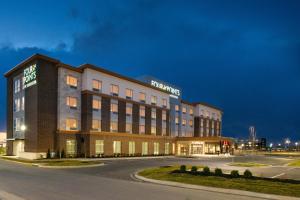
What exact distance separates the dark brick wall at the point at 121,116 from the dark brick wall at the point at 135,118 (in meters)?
3.19

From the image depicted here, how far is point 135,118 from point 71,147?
17.9 meters

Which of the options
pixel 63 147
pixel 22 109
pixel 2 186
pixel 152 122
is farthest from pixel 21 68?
pixel 2 186

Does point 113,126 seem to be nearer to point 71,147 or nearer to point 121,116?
point 121,116

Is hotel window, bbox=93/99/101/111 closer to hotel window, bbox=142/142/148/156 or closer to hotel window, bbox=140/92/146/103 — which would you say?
hotel window, bbox=140/92/146/103

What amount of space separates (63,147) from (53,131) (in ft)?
10.4

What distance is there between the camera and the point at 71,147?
5209 cm

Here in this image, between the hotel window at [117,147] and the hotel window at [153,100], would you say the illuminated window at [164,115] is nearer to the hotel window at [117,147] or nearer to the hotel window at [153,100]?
the hotel window at [153,100]

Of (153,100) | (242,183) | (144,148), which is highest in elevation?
(153,100)

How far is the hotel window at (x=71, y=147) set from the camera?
5118 cm

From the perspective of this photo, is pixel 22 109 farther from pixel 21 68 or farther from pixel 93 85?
pixel 93 85

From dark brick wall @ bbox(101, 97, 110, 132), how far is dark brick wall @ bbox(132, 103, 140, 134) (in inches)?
325

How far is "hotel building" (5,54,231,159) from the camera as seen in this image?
1938 inches

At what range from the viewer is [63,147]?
5003cm

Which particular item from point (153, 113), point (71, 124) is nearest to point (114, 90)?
point (71, 124)
